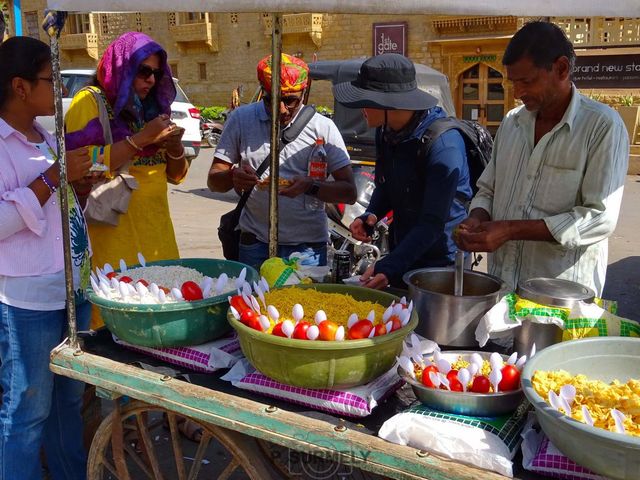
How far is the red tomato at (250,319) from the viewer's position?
1763mm

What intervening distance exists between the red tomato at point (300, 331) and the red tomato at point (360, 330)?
12 centimetres

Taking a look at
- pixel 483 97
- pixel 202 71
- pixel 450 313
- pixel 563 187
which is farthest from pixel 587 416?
pixel 202 71

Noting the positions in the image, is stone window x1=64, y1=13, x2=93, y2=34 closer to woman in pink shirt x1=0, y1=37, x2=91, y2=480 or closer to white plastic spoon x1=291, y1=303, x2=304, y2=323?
woman in pink shirt x1=0, y1=37, x2=91, y2=480

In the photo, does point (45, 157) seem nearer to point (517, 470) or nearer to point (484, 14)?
point (484, 14)

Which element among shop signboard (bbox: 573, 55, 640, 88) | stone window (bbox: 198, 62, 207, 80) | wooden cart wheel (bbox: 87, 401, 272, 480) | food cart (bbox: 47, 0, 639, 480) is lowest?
wooden cart wheel (bbox: 87, 401, 272, 480)

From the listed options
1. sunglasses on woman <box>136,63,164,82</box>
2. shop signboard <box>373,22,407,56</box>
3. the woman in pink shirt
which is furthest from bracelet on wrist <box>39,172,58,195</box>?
shop signboard <box>373,22,407,56</box>

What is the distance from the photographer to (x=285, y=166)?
122 inches

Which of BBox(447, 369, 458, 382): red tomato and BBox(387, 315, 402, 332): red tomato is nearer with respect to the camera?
BBox(447, 369, 458, 382): red tomato

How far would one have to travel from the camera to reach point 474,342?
196 centimetres

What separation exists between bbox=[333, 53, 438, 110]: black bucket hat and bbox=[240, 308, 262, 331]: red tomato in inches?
39.2

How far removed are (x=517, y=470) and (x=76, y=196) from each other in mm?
1782

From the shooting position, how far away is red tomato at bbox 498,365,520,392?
5.18 feet

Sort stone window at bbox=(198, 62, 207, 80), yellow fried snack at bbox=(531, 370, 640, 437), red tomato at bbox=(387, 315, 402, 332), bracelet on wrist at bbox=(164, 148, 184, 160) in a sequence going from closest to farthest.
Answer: yellow fried snack at bbox=(531, 370, 640, 437) < red tomato at bbox=(387, 315, 402, 332) < bracelet on wrist at bbox=(164, 148, 184, 160) < stone window at bbox=(198, 62, 207, 80)

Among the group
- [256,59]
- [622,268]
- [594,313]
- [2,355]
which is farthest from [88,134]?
[256,59]
